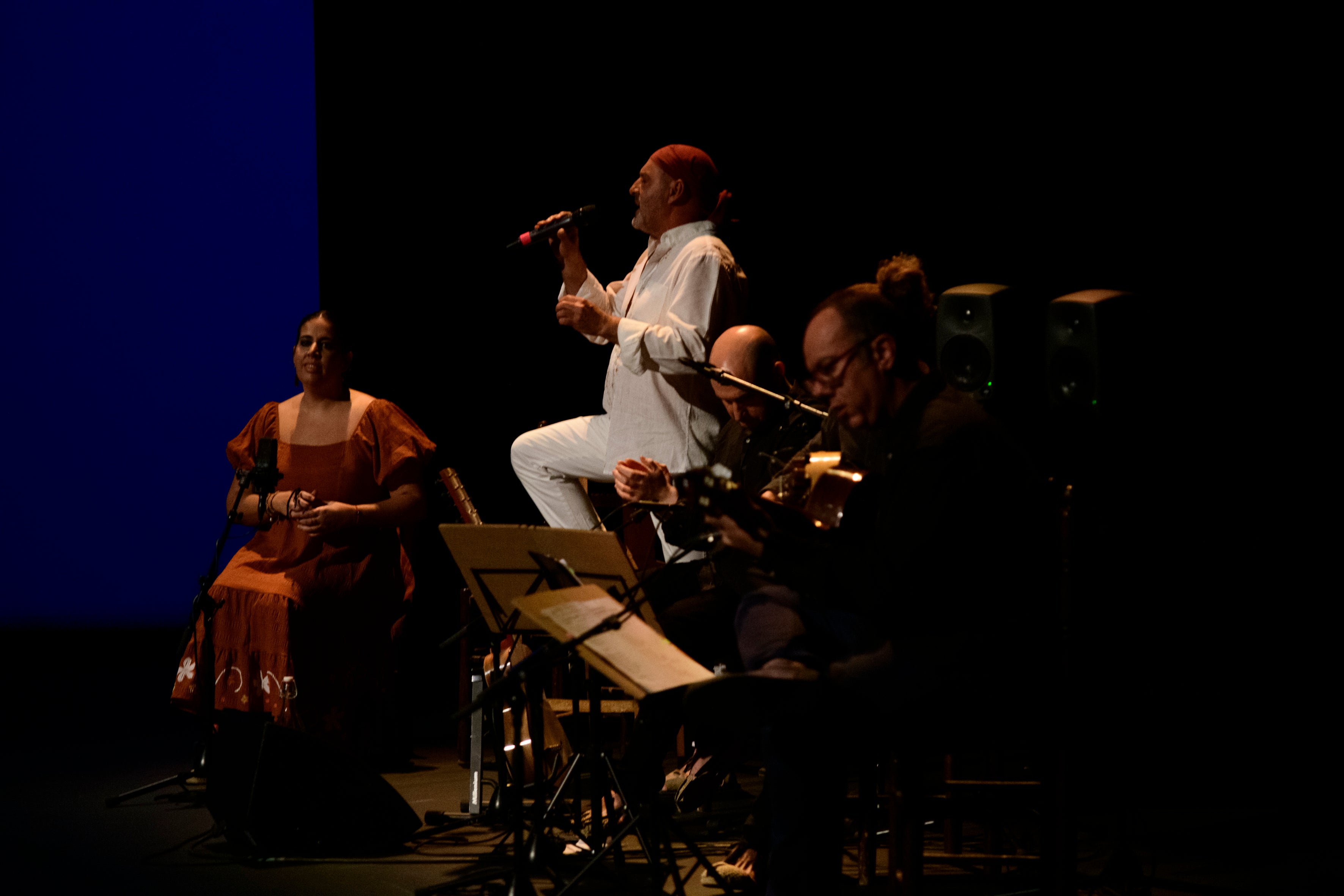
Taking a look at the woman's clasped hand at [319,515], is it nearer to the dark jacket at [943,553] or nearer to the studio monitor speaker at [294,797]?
the studio monitor speaker at [294,797]

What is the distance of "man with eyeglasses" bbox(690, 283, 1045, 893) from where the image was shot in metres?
2.21

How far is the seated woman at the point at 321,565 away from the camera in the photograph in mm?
4453

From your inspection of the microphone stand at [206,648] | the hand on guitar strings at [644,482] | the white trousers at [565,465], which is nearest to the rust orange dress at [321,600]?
the microphone stand at [206,648]

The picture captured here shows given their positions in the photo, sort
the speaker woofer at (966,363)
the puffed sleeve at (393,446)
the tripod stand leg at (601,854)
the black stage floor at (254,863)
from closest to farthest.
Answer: the tripod stand leg at (601,854) → the black stage floor at (254,863) → the speaker woofer at (966,363) → the puffed sleeve at (393,446)

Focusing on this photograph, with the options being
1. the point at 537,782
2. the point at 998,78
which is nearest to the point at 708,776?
the point at 537,782

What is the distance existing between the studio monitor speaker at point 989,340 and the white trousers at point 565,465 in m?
1.22

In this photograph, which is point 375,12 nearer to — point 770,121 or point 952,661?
point 770,121

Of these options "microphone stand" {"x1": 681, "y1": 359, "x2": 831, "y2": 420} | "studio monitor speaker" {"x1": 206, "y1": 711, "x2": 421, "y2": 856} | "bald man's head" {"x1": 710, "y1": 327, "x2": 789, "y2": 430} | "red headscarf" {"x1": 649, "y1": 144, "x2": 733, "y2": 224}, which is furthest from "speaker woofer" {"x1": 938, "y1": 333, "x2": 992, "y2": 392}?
"studio monitor speaker" {"x1": 206, "y1": 711, "x2": 421, "y2": 856}

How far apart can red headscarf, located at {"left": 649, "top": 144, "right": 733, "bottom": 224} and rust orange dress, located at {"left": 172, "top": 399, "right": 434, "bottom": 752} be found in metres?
1.51

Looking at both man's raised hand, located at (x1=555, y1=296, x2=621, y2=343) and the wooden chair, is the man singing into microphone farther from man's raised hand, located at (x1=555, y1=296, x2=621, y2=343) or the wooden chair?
the wooden chair

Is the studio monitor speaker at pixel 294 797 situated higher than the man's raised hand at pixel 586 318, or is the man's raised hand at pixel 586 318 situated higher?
the man's raised hand at pixel 586 318

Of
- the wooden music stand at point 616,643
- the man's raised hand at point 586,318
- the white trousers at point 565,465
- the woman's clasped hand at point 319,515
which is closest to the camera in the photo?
the wooden music stand at point 616,643

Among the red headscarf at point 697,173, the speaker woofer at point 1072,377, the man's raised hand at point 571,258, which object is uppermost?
the red headscarf at point 697,173

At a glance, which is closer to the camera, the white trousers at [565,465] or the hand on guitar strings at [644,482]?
the hand on guitar strings at [644,482]
